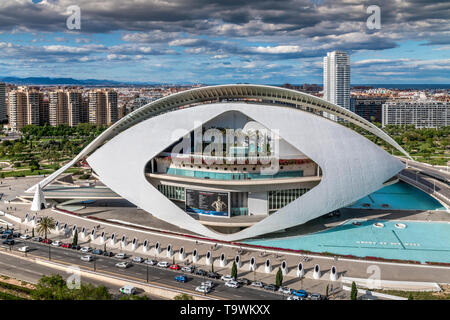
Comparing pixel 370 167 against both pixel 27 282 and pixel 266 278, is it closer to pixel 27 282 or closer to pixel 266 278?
pixel 266 278

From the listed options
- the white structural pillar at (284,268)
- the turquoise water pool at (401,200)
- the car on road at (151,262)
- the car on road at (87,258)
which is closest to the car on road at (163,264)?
the car on road at (151,262)

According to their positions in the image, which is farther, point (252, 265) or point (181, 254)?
point (181, 254)

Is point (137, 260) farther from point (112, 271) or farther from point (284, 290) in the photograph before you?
point (284, 290)

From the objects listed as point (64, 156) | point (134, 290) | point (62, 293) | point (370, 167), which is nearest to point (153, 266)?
point (134, 290)

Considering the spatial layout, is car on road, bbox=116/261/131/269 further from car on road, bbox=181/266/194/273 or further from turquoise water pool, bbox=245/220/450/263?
turquoise water pool, bbox=245/220/450/263

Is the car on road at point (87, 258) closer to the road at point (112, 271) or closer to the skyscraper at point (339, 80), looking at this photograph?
the road at point (112, 271)

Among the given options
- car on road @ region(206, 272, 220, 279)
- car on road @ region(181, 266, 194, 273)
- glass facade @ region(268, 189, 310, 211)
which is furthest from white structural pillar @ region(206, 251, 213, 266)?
glass facade @ region(268, 189, 310, 211)

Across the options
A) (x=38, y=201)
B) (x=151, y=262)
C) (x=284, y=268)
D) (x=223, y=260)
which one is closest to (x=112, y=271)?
(x=151, y=262)
